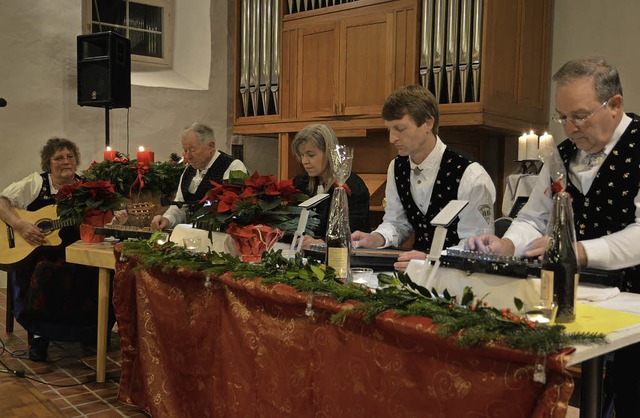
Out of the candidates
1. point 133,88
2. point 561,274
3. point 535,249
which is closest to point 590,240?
point 535,249

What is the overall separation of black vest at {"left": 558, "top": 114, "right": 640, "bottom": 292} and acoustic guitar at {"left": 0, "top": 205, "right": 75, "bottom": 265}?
9.16ft

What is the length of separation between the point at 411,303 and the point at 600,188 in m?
0.85

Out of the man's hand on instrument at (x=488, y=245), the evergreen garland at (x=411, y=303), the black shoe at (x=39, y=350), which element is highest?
the man's hand on instrument at (x=488, y=245)

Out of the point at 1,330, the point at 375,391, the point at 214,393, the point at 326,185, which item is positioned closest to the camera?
the point at 375,391

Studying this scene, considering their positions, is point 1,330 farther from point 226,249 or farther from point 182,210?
point 226,249

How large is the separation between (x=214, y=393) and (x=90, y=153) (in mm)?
4997

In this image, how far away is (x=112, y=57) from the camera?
5.93 metres

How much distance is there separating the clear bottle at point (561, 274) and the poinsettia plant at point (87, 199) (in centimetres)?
246

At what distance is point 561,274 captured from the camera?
1410 mm

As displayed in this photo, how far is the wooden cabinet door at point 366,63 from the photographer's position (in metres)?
5.62

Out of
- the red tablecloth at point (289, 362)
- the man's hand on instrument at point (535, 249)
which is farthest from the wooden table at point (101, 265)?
the man's hand on instrument at point (535, 249)

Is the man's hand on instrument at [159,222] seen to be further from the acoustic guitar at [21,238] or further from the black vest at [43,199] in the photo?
the black vest at [43,199]

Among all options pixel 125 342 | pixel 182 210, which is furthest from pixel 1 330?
pixel 125 342

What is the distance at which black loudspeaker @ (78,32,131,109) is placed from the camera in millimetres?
5941
